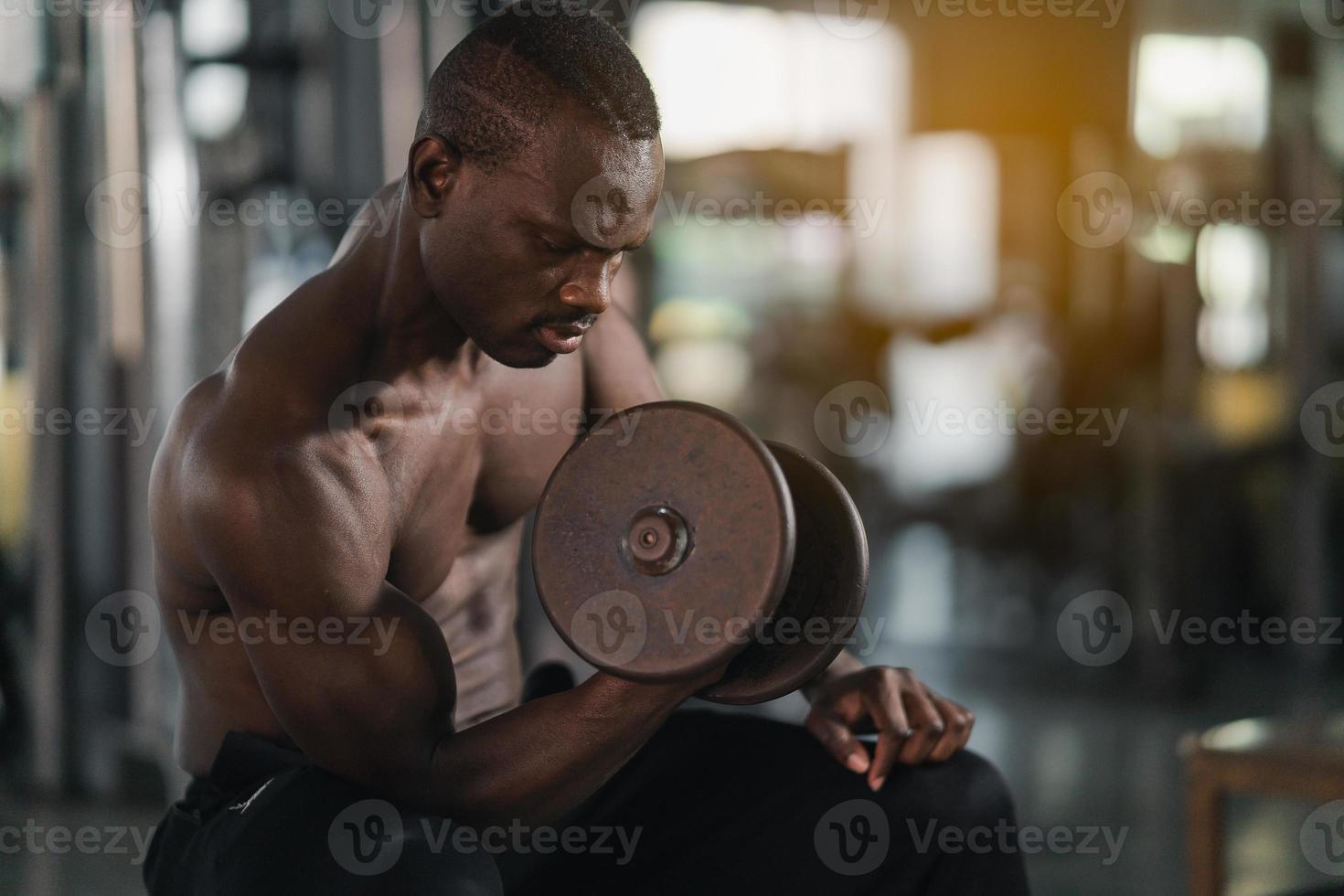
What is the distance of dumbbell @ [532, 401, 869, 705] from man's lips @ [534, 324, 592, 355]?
0.48 feet

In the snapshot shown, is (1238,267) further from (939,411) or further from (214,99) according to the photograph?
(214,99)

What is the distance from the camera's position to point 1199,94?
4996mm

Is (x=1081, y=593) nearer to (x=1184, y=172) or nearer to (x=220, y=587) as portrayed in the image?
(x=1184, y=172)

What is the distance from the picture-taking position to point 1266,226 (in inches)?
196

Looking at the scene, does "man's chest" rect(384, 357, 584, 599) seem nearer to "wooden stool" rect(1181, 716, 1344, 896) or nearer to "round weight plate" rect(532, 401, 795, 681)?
"round weight plate" rect(532, 401, 795, 681)

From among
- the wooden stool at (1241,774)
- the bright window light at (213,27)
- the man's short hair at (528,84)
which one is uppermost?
the bright window light at (213,27)

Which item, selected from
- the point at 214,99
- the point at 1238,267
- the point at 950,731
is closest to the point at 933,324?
the point at 1238,267

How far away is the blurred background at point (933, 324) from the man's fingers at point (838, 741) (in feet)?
2.39

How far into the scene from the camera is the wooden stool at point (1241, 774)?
1.76 m

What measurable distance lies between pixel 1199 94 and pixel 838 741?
14.1 feet

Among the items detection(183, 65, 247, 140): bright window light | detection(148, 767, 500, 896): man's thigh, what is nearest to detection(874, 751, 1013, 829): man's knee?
detection(148, 767, 500, 896): man's thigh

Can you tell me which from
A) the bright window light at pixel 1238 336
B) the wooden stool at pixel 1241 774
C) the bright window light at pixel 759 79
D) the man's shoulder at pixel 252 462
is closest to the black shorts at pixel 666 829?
the man's shoulder at pixel 252 462

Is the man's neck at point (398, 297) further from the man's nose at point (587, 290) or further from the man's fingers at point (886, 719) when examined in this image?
the man's fingers at point (886, 719)

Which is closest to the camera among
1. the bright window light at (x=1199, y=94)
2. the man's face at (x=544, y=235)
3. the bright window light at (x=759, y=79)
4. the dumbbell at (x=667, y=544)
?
the dumbbell at (x=667, y=544)
